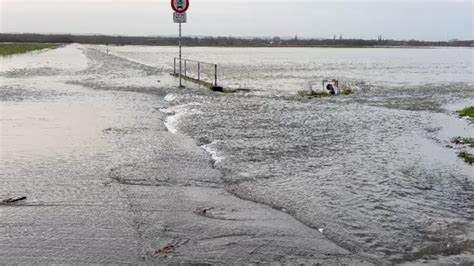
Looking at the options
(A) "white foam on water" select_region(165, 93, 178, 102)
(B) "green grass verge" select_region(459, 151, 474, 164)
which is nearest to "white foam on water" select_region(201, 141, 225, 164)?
(B) "green grass verge" select_region(459, 151, 474, 164)

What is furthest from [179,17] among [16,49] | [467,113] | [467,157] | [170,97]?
[16,49]

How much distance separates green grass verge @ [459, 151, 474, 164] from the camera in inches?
340

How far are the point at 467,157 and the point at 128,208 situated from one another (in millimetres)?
6281

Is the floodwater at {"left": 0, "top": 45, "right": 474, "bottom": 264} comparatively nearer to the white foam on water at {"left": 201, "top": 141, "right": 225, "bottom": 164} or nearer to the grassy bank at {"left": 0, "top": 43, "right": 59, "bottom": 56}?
the white foam on water at {"left": 201, "top": 141, "right": 225, "bottom": 164}

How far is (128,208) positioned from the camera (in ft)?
19.1

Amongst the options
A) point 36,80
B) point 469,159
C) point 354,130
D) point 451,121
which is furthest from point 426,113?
point 36,80

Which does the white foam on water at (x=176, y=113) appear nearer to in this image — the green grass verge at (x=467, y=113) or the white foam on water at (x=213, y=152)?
the white foam on water at (x=213, y=152)

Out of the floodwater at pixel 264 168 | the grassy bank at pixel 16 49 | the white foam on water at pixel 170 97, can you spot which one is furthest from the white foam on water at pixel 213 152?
the grassy bank at pixel 16 49

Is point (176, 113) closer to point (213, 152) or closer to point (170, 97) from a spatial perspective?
point (170, 97)

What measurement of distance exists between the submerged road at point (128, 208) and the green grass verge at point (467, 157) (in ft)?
14.9

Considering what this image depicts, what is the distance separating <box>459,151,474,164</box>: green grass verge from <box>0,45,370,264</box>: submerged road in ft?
14.9

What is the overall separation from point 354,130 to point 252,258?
24.3 feet

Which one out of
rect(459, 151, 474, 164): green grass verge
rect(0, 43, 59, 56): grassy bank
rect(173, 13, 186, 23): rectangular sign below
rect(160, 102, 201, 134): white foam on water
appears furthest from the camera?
rect(0, 43, 59, 56): grassy bank

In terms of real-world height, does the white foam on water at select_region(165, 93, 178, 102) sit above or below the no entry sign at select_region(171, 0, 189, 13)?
below
